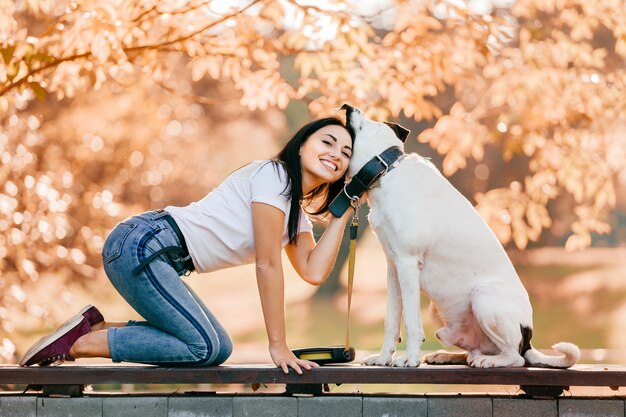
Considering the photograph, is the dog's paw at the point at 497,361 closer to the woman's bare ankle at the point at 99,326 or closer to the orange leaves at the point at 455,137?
the woman's bare ankle at the point at 99,326

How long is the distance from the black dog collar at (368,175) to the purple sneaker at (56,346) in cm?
113

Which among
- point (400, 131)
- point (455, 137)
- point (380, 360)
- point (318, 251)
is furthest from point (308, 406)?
point (455, 137)

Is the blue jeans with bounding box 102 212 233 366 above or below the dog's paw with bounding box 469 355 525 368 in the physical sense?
above

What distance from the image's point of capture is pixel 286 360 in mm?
3037

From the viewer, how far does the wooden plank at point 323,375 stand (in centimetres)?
295

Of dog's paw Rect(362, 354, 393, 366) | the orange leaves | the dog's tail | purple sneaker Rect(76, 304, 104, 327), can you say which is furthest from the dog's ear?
the orange leaves

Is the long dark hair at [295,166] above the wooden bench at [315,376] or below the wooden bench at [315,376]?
above

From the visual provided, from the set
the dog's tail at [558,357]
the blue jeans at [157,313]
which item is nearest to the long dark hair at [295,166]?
the blue jeans at [157,313]

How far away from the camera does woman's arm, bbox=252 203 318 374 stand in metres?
3.09

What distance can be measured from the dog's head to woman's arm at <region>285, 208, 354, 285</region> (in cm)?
21

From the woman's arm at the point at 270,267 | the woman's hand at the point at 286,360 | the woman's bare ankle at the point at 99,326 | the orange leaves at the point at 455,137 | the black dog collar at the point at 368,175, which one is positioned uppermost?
the orange leaves at the point at 455,137

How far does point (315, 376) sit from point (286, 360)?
123 mm

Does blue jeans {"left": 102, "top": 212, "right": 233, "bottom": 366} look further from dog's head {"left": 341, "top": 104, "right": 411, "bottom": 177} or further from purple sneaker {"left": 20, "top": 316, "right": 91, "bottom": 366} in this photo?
dog's head {"left": 341, "top": 104, "right": 411, "bottom": 177}

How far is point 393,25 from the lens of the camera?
4.94 metres
